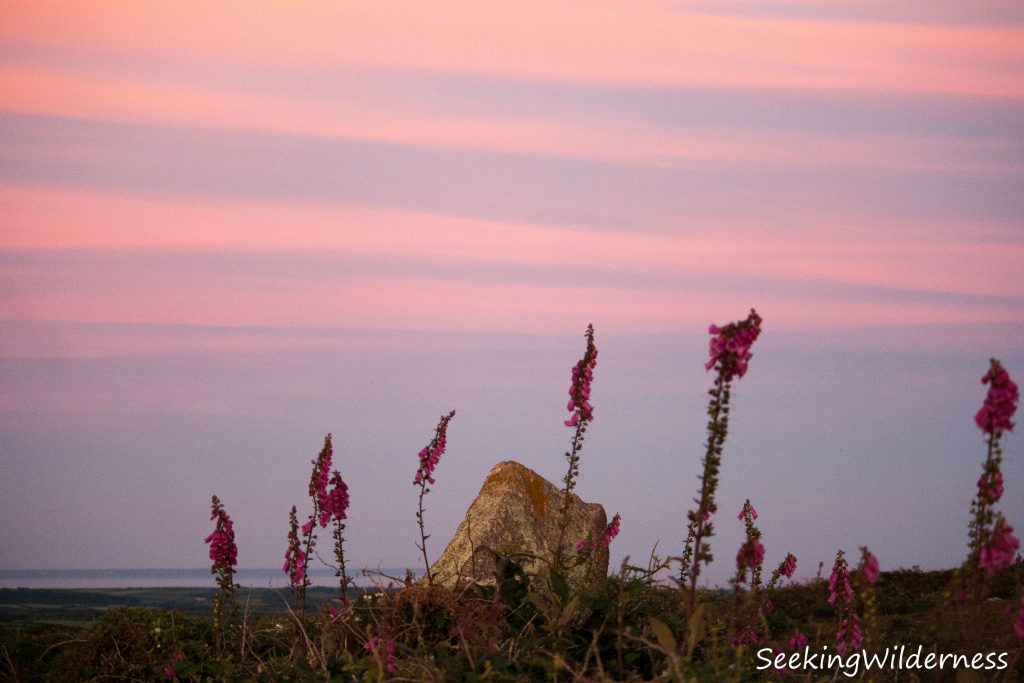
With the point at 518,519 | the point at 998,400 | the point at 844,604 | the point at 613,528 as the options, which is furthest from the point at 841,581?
the point at 518,519

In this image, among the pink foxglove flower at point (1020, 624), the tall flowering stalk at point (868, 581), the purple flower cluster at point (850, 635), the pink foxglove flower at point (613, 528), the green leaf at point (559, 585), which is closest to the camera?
the pink foxglove flower at point (1020, 624)

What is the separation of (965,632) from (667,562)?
267cm

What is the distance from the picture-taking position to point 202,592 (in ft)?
127

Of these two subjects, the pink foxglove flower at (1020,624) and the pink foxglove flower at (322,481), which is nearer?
the pink foxglove flower at (1020,624)

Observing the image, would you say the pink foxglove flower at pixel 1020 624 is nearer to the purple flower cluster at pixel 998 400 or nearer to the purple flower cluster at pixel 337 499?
the purple flower cluster at pixel 998 400

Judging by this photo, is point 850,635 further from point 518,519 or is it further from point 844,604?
point 518,519

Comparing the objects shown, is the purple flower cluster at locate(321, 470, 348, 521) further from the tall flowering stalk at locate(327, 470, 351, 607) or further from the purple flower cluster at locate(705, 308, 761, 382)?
the purple flower cluster at locate(705, 308, 761, 382)

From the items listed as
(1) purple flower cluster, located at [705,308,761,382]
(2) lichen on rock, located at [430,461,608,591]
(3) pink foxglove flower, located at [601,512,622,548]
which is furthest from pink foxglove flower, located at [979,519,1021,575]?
(2) lichen on rock, located at [430,461,608,591]

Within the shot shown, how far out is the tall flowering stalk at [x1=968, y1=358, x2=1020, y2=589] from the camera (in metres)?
5.64

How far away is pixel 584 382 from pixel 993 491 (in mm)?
3291

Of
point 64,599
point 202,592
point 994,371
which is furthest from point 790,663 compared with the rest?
point 202,592

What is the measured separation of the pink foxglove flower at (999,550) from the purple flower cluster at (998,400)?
537mm

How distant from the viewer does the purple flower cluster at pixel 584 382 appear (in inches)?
327

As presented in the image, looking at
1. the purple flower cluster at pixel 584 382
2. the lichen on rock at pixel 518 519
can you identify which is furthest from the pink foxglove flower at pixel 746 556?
the lichen on rock at pixel 518 519
